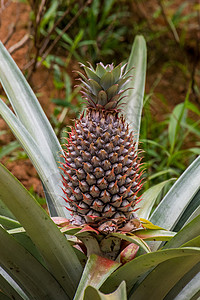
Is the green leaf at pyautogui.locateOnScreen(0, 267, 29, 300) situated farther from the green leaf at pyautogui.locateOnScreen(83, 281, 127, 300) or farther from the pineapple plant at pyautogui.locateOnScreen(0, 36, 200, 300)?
the green leaf at pyautogui.locateOnScreen(83, 281, 127, 300)

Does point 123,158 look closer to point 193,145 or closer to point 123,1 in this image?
Result: point 193,145

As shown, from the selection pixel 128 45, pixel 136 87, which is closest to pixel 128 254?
pixel 136 87

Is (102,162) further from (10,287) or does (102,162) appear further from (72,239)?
(10,287)

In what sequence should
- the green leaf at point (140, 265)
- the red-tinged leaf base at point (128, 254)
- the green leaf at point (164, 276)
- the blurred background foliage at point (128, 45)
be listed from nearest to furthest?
the green leaf at point (140, 265) → the green leaf at point (164, 276) → the red-tinged leaf base at point (128, 254) → the blurred background foliage at point (128, 45)

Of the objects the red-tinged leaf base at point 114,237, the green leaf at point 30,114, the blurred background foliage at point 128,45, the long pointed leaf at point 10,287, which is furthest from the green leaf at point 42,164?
the blurred background foliage at point 128,45

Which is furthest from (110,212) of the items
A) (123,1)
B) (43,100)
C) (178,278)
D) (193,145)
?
(123,1)

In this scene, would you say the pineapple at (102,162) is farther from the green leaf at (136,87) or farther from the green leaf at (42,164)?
the green leaf at (136,87)
